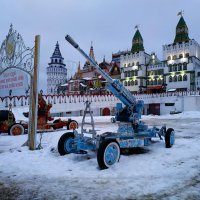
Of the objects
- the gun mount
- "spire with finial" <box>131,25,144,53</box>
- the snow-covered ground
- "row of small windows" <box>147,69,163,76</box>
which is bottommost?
the snow-covered ground

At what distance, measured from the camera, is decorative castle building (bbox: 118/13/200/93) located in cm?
4349

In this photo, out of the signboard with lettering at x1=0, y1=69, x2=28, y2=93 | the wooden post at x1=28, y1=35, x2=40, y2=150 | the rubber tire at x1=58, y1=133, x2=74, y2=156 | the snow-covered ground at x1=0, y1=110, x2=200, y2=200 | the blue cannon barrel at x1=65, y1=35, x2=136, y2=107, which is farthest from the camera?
the signboard with lettering at x1=0, y1=69, x2=28, y2=93

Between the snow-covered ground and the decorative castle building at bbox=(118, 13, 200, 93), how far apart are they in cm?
3933

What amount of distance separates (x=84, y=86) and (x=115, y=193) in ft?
160

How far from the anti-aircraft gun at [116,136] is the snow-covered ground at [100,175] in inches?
11.6

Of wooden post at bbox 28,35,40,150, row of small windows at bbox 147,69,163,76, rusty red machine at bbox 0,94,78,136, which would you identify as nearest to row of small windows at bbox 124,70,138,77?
row of small windows at bbox 147,69,163,76

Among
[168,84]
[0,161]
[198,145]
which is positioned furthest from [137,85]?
[0,161]

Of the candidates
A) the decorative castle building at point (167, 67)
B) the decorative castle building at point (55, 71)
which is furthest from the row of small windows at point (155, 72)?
the decorative castle building at point (55, 71)

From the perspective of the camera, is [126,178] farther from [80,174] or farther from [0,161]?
[0,161]

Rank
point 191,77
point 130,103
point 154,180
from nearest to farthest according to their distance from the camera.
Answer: point 154,180 → point 130,103 → point 191,77

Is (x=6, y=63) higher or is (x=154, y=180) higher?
(x=6, y=63)

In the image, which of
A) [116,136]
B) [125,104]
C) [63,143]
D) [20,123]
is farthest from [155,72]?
[63,143]

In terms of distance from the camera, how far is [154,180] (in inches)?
183

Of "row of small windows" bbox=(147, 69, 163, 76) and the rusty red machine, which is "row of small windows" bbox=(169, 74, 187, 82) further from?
the rusty red machine
